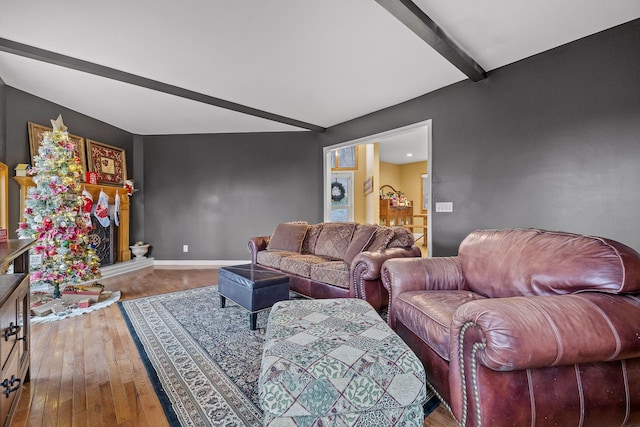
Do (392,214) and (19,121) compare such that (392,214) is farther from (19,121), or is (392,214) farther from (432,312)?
(19,121)

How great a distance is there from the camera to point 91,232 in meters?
4.39

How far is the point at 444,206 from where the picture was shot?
3.48 metres

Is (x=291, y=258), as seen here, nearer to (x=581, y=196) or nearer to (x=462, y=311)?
(x=462, y=311)

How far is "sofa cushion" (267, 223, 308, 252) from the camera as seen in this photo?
3.99 meters

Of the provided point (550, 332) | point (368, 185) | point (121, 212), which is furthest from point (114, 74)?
point (368, 185)

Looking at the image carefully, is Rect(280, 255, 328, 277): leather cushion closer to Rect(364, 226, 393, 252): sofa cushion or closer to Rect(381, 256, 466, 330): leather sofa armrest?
Rect(364, 226, 393, 252): sofa cushion

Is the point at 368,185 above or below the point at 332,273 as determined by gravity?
above

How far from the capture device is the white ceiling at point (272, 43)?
2.09 meters

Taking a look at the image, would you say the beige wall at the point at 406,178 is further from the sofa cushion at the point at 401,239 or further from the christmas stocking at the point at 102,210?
the christmas stocking at the point at 102,210

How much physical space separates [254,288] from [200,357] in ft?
2.06

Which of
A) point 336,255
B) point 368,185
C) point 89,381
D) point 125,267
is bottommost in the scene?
point 89,381

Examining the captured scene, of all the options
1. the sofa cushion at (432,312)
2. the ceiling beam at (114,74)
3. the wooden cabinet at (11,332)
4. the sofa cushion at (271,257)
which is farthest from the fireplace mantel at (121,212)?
the sofa cushion at (432,312)

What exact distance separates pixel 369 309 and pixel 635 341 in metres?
1.09

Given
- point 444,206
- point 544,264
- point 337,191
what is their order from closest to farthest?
point 544,264 → point 444,206 → point 337,191
